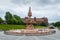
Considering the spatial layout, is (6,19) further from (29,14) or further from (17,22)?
(29,14)

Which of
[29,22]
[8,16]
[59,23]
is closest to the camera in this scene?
[29,22]

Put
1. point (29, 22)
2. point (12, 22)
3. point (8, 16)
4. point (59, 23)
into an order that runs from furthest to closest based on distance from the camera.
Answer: point (59, 23)
point (8, 16)
point (12, 22)
point (29, 22)

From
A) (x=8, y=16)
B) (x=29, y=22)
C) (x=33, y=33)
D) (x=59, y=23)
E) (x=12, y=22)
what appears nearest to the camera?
(x=33, y=33)

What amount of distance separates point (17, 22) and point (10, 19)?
23.5 ft

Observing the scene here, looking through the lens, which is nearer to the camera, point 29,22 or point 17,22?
point 29,22

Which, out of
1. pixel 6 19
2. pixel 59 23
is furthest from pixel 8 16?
pixel 59 23

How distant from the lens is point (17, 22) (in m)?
133

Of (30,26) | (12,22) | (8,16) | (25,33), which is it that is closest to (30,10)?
(30,26)

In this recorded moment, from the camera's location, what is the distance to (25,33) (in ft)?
160

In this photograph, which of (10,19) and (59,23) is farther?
(59,23)

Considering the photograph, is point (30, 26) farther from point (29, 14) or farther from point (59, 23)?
point (59, 23)

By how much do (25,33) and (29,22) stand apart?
10449 millimetres

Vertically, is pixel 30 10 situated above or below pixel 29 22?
above

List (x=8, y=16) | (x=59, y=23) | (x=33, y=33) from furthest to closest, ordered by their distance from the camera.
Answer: (x=59, y=23) → (x=8, y=16) → (x=33, y=33)
